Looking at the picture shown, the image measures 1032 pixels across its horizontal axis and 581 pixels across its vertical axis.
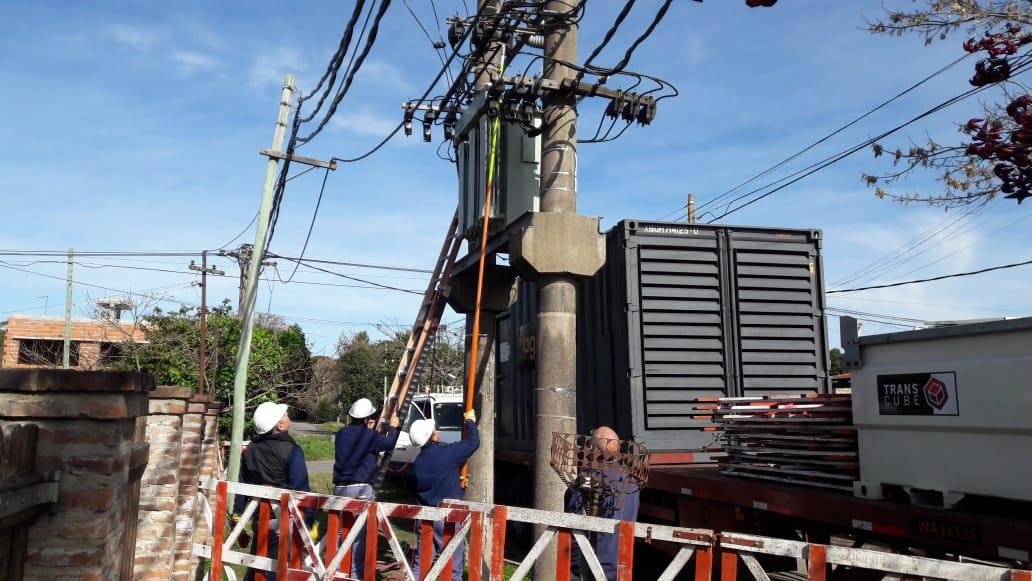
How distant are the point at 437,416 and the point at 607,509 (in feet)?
44.3

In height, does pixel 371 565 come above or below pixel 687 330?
below

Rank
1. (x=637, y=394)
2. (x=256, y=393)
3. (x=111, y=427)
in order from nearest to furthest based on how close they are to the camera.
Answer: (x=111, y=427) < (x=637, y=394) < (x=256, y=393)

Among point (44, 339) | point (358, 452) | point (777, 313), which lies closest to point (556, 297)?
point (358, 452)

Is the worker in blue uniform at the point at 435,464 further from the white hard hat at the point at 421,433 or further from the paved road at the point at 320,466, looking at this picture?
the paved road at the point at 320,466

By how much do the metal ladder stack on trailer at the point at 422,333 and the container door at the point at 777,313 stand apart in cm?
329

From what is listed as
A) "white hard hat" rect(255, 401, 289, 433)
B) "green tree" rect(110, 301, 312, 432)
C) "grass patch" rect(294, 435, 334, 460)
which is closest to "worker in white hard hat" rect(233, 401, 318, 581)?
"white hard hat" rect(255, 401, 289, 433)

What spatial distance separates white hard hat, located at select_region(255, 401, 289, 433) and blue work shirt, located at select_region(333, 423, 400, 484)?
2.08 ft

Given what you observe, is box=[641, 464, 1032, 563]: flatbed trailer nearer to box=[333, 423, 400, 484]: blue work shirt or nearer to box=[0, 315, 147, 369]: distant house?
box=[333, 423, 400, 484]: blue work shirt

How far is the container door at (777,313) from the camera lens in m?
8.93

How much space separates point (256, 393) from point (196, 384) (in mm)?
2120

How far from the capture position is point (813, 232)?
9.29 metres

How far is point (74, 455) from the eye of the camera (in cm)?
334

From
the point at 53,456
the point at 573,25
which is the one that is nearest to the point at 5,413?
the point at 53,456

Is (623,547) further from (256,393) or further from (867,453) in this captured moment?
(256,393)
